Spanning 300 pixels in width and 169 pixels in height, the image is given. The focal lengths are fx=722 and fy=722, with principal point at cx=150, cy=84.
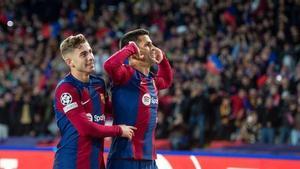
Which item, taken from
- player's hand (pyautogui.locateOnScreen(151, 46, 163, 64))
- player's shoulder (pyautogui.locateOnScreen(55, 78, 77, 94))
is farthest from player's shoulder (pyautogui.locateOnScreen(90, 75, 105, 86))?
player's hand (pyautogui.locateOnScreen(151, 46, 163, 64))

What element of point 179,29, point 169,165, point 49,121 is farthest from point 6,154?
point 179,29

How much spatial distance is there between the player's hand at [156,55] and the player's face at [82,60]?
0.59 metres

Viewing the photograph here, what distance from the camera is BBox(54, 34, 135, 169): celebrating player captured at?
5.69m

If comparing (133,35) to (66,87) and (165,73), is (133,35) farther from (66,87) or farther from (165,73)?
(66,87)

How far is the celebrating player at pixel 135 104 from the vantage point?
5.93m

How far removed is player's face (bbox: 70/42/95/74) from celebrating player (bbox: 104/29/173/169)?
186 mm

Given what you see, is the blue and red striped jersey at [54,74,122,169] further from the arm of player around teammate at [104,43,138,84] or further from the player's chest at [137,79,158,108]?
the player's chest at [137,79,158,108]

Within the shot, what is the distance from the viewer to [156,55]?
6430mm

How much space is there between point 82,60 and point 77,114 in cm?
44

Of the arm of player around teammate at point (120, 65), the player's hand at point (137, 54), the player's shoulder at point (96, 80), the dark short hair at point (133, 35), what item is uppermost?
the dark short hair at point (133, 35)

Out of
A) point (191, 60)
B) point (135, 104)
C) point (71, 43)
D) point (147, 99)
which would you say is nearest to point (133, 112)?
point (135, 104)

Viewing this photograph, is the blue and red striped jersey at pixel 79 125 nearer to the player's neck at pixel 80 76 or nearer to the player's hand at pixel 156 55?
the player's neck at pixel 80 76

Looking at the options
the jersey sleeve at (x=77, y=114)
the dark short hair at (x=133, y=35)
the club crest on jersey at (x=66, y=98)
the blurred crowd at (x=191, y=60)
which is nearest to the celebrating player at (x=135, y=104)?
the dark short hair at (x=133, y=35)

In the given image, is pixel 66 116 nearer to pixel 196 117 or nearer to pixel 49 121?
pixel 196 117
